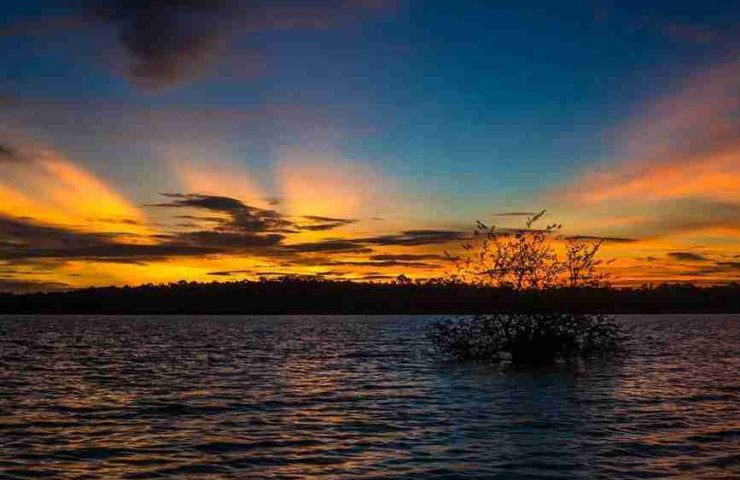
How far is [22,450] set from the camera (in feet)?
69.6

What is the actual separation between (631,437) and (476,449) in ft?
17.2

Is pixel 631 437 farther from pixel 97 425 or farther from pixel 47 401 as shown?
pixel 47 401

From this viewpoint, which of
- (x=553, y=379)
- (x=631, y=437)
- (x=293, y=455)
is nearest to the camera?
(x=293, y=455)

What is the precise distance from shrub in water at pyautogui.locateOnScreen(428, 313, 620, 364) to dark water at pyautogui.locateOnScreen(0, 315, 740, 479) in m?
2.44

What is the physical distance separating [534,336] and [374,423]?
24941 mm

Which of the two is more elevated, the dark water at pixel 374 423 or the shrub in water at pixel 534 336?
the shrub in water at pixel 534 336

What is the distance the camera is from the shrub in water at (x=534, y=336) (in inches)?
1897

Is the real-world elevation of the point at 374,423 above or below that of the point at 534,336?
below

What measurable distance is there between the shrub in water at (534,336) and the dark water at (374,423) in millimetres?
2435

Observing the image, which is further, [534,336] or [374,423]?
[534,336]

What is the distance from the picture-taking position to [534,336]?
48.4 m

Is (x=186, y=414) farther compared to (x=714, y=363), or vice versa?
(x=714, y=363)

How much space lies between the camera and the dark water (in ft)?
61.7

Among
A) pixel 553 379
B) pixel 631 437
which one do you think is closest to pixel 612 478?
pixel 631 437
